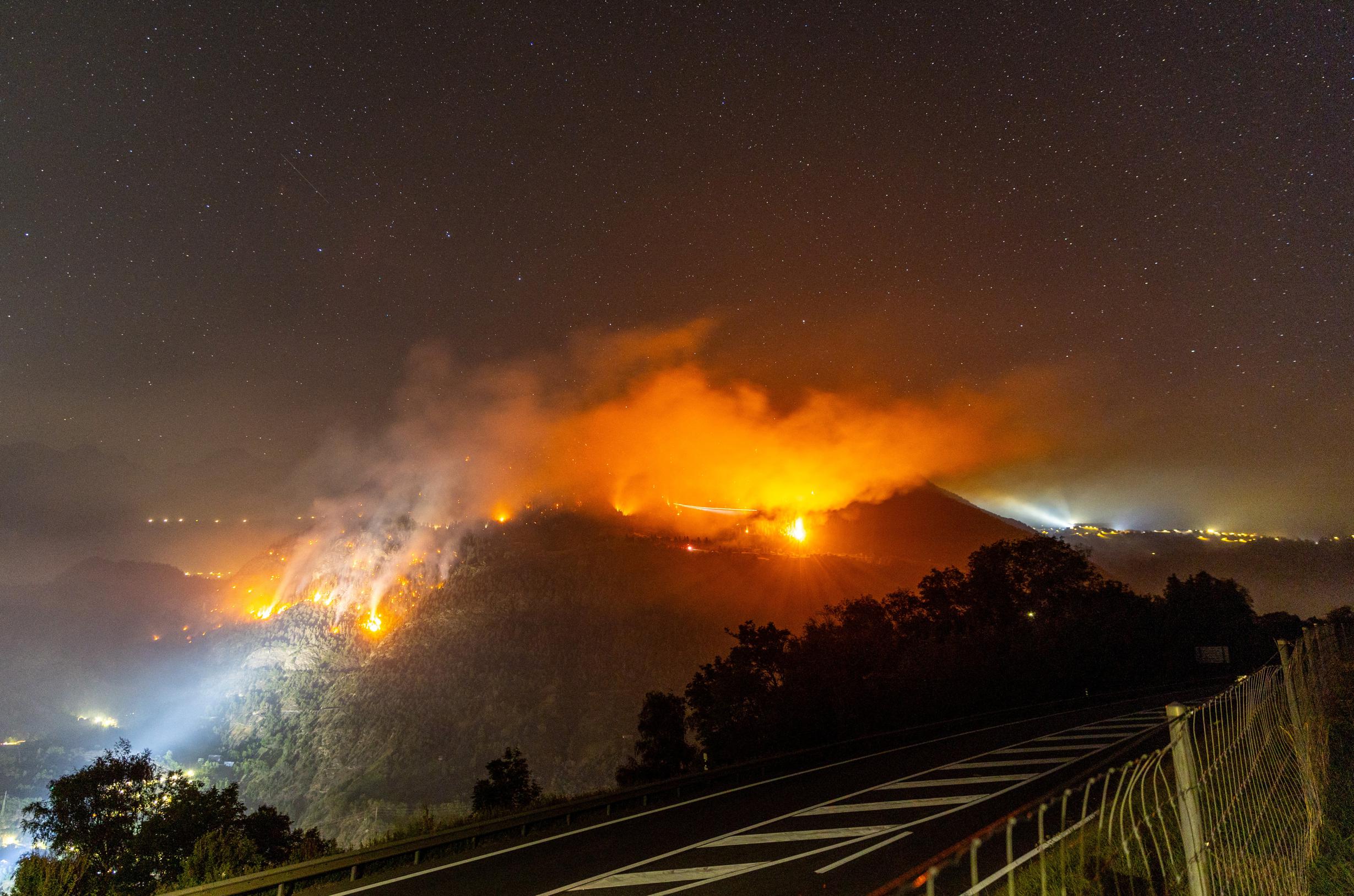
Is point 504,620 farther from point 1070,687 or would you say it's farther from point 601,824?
point 601,824

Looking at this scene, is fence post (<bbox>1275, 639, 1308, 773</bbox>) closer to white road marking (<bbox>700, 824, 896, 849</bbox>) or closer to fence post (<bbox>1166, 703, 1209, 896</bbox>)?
fence post (<bbox>1166, 703, 1209, 896</bbox>)

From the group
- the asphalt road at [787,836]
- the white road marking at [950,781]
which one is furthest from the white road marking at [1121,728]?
the white road marking at [950,781]

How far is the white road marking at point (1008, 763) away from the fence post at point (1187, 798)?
1438cm

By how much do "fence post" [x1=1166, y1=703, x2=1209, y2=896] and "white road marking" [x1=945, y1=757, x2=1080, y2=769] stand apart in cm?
1438

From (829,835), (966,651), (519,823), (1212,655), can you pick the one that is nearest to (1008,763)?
(829,835)

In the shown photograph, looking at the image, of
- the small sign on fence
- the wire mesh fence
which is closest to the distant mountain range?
the small sign on fence

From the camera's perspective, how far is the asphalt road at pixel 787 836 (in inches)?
387

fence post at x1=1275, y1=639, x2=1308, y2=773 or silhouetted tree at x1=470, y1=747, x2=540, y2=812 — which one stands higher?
fence post at x1=1275, y1=639, x2=1308, y2=773

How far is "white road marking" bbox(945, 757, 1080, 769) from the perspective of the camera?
17500mm

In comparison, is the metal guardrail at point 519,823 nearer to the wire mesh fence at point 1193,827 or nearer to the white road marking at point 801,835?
the white road marking at point 801,835

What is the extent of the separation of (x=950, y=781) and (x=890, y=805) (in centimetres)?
287

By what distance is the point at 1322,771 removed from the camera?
374 inches

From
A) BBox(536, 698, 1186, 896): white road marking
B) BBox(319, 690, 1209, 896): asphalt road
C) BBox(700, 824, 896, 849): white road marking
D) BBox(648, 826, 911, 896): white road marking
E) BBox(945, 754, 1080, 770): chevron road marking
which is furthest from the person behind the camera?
BBox(945, 754, 1080, 770): chevron road marking

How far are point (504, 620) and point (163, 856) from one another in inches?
4993
